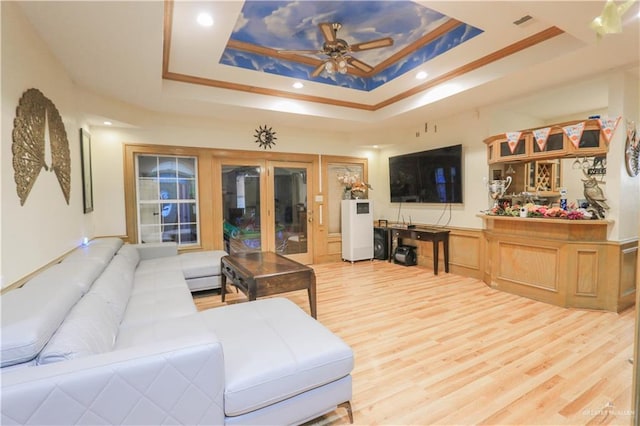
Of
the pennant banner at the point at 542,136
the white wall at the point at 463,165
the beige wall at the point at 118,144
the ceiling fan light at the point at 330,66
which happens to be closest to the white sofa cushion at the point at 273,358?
the beige wall at the point at 118,144

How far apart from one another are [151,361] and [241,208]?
4199 mm

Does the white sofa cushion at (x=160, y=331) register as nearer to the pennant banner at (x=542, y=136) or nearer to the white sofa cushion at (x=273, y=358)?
the white sofa cushion at (x=273, y=358)

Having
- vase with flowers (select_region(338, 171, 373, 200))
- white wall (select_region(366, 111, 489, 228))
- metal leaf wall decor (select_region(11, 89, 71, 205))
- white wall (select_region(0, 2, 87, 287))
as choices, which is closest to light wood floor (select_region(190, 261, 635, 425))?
white wall (select_region(366, 111, 489, 228))

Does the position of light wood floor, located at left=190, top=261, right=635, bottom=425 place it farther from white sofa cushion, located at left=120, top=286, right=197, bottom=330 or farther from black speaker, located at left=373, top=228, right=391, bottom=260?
black speaker, located at left=373, top=228, right=391, bottom=260

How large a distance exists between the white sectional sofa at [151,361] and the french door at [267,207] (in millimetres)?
3000

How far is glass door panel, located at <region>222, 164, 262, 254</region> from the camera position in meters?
5.15

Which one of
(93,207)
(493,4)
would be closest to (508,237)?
(493,4)

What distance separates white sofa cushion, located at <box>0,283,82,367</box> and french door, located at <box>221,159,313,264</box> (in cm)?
354

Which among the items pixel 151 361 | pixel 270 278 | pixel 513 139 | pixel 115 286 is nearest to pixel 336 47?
Result: pixel 270 278

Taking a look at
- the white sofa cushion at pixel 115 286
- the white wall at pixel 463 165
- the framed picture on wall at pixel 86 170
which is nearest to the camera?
the white sofa cushion at pixel 115 286

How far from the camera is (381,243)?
19.5 ft

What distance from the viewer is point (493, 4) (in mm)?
2447

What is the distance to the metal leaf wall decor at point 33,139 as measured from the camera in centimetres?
185

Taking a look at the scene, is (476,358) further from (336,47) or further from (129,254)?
(129,254)
